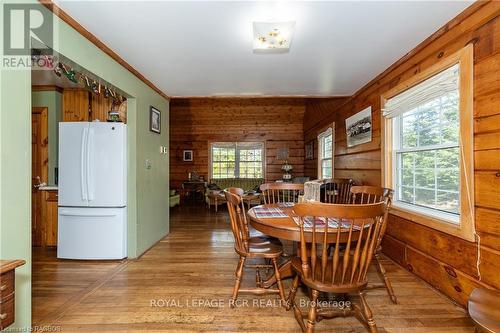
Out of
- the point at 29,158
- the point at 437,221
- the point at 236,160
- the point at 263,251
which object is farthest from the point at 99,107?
the point at 236,160

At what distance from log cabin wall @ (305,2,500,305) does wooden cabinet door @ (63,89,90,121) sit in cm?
389

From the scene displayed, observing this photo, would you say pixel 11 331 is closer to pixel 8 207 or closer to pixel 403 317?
pixel 8 207

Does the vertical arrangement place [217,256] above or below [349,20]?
below

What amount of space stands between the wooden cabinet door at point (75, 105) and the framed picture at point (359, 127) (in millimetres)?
3797

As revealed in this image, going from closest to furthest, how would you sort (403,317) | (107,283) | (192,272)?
(403,317), (107,283), (192,272)

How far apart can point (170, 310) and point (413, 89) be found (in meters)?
2.89

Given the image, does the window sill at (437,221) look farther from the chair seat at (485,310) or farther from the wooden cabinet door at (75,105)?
the wooden cabinet door at (75,105)

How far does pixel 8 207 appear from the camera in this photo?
4.52 feet

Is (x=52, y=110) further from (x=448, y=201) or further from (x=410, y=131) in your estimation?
(x=448, y=201)

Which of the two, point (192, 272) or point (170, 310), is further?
point (192, 272)

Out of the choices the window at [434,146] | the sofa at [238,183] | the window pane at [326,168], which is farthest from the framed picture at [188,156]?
the window at [434,146]

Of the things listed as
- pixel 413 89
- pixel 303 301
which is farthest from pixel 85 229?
pixel 413 89

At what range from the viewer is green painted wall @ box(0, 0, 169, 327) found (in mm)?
1371

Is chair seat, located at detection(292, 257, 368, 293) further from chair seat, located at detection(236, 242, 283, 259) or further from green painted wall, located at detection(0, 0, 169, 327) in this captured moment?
green painted wall, located at detection(0, 0, 169, 327)
